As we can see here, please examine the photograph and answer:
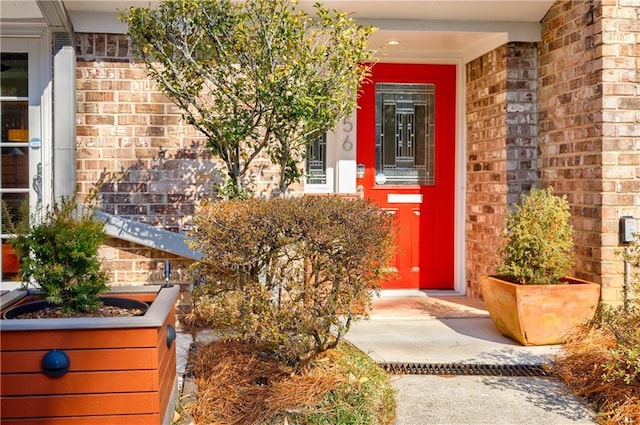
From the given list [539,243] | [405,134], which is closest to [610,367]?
[539,243]

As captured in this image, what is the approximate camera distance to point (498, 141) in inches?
257

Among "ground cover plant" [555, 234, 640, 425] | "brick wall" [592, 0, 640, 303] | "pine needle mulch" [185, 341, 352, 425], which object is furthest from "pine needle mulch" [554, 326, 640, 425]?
"pine needle mulch" [185, 341, 352, 425]

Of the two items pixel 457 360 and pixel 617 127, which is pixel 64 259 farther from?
pixel 617 127

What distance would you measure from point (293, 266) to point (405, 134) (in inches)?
153

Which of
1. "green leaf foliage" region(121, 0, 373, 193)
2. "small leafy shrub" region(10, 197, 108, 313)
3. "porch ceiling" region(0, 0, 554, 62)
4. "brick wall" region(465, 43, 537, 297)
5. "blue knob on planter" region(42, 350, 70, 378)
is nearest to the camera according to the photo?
"blue knob on planter" region(42, 350, 70, 378)

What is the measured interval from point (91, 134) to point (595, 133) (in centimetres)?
421

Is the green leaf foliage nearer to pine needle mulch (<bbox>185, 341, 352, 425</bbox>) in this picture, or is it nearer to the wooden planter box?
pine needle mulch (<bbox>185, 341, 352, 425</bbox>)

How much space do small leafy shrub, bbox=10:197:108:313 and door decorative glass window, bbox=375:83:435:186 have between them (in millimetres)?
4313

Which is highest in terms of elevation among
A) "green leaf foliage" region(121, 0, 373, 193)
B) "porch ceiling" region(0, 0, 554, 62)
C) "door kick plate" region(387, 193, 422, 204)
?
"porch ceiling" region(0, 0, 554, 62)

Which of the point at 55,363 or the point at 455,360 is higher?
the point at 55,363

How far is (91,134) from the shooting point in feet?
19.1

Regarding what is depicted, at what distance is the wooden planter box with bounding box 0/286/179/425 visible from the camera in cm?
293

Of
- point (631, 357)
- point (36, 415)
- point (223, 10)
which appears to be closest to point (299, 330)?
point (36, 415)

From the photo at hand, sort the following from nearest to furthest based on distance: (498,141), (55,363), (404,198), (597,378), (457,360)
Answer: (55,363), (597,378), (457,360), (498,141), (404,198)
